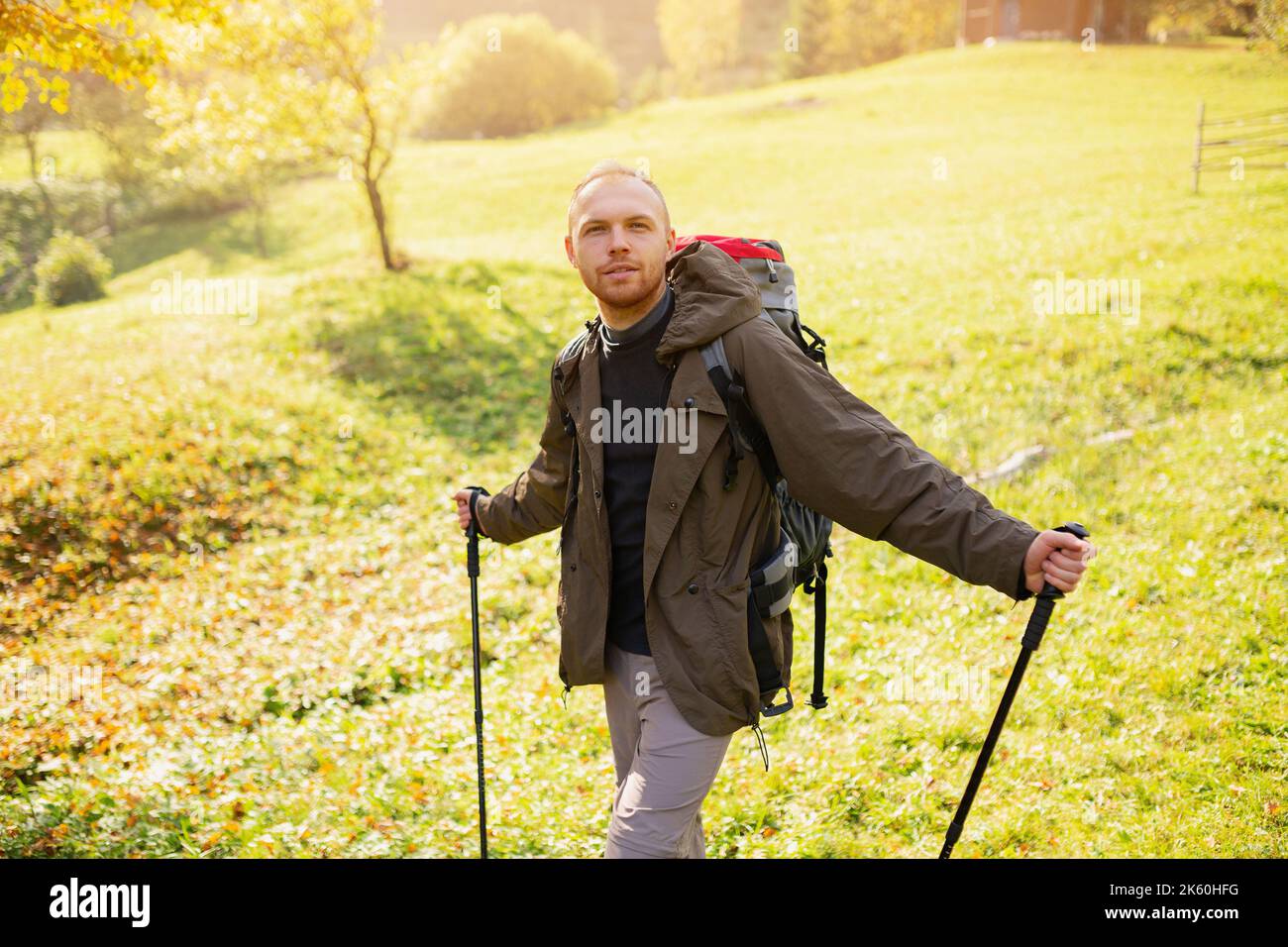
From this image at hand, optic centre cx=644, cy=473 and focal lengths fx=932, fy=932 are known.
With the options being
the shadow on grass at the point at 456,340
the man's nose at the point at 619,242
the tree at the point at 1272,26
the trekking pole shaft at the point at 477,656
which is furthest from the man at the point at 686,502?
the tree at the point at 1272,26

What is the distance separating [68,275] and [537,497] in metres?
28.0

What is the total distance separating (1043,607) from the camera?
115 inches

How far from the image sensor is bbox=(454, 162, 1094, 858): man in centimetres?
294

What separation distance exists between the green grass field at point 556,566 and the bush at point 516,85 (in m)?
30.4

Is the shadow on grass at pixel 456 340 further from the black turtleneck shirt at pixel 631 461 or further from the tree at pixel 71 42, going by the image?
the black turtleneck shirt at pixel 631 461

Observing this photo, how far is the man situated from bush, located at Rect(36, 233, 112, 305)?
28.4 metres

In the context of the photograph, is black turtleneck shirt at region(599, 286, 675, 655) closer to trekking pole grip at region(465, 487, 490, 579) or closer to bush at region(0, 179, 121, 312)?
trekking pole grip at region(465, 487, 490, 579)

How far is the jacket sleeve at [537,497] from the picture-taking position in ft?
12.5

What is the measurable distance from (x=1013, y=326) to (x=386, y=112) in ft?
48.3

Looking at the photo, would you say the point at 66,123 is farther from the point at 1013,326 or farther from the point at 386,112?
the point at 1013,326

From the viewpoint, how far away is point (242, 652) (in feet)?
25.6

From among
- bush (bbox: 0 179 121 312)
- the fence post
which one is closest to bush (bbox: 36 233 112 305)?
bush (bbox: 0 179 121 312)

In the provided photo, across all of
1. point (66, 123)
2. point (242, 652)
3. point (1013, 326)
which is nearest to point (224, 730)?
point (242, 652)

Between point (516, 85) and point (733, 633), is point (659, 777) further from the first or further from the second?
point (516, 85)
